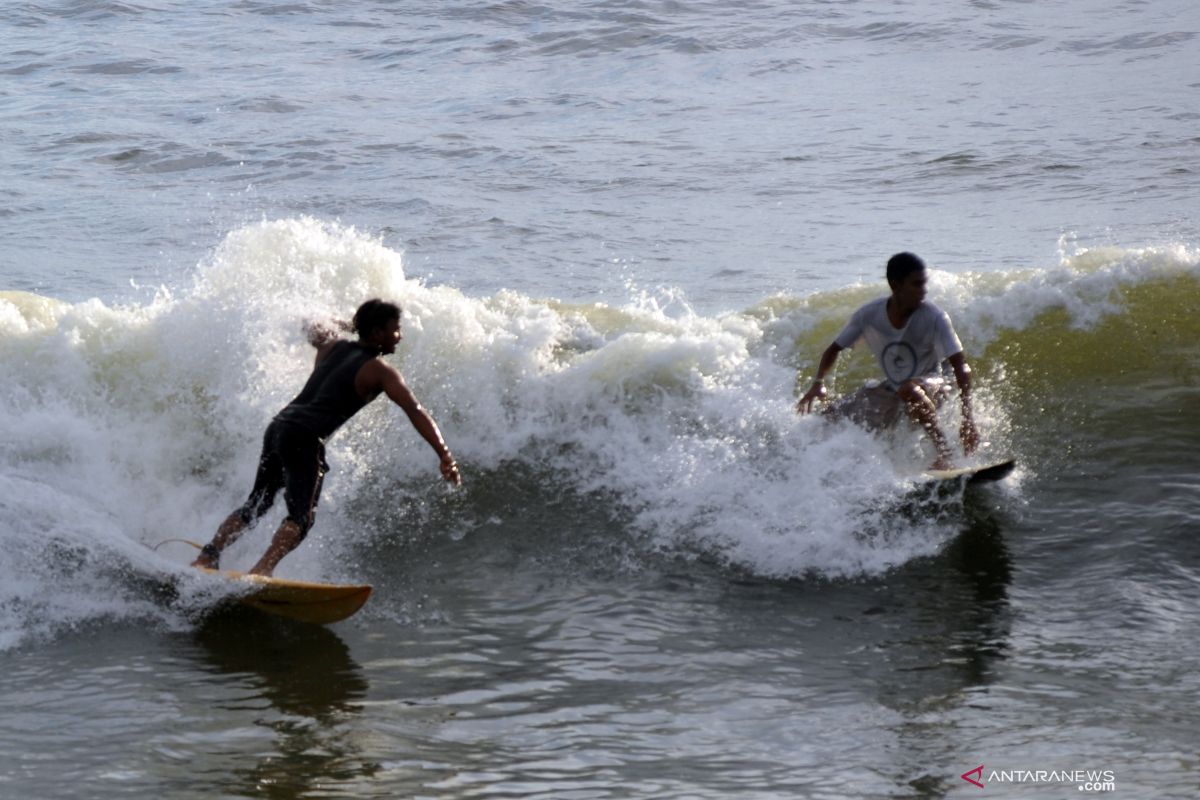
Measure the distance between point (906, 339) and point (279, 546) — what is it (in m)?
3.62

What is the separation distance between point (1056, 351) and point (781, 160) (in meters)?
A: 7.72

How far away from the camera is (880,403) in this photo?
26.4ft

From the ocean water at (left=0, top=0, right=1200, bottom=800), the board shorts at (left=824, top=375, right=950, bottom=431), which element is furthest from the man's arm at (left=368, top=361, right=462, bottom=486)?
the board shorts at (left=824, top=375, right=950, bottom=431)

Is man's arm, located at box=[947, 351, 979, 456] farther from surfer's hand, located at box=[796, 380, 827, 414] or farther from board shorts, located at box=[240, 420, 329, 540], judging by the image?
board shorts, located at box=[240, 420, 329, 540]

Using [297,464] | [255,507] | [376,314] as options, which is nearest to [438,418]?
[255,507]

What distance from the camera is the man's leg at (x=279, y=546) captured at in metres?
6.68

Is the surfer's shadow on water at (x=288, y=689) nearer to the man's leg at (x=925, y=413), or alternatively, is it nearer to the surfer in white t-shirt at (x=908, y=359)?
the surfer in white t-shirt at (x=908, y=359)

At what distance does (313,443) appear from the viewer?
6.75 metres

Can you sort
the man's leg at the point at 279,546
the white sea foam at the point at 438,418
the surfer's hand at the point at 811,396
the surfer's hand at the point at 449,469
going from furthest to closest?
the surfer's hand at the point at 811,396, the white sea foam at the point at 438,418, the man's leg at the point at 279,546, the surfer's hand at the point at 449,469

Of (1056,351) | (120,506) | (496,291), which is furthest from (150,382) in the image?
(1056,351)

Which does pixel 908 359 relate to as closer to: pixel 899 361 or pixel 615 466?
pixel 899 361

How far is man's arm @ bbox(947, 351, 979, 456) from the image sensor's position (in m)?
7.80

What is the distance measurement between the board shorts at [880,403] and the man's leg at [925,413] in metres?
0.06

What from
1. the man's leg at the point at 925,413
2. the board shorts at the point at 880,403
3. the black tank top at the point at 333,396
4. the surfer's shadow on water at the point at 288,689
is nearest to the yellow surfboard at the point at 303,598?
the surfer's shadow on water at the point at 288,689
